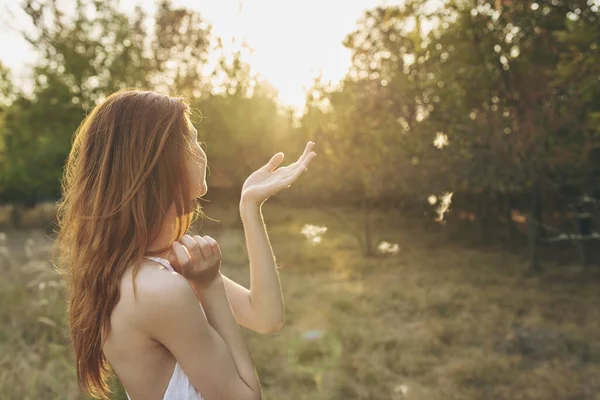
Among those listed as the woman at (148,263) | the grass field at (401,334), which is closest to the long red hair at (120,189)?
the woman at (148,263)

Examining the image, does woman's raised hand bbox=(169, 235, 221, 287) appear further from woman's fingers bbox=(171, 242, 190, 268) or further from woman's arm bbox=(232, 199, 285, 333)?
woman's arm bbox=(232, 199, 285, 333)

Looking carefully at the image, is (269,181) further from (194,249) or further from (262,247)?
(194,249)

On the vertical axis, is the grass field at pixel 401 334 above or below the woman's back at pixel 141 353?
below

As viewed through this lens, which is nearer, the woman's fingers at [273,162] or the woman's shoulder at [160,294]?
the woman's shoulder at [160,294]

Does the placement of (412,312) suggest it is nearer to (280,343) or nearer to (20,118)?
(280,343)

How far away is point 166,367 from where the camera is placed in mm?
1490

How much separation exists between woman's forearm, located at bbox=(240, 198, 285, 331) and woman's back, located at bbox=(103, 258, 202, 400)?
32 cm

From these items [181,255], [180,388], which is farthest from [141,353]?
[181,255]

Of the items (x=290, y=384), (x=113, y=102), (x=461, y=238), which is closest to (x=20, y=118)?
(x=461, y=238)

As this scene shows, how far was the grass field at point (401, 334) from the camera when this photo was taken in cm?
624

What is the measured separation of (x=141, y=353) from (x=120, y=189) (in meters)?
0.40

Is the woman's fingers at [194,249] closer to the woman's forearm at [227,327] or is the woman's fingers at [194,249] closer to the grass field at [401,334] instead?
the woman's forearm at [227,327]

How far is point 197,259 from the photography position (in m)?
→ 1.53

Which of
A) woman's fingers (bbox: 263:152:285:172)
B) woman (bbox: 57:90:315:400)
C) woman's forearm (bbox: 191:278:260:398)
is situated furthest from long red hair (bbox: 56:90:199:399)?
woman's fingers (bbox: 263:152:285:172)
